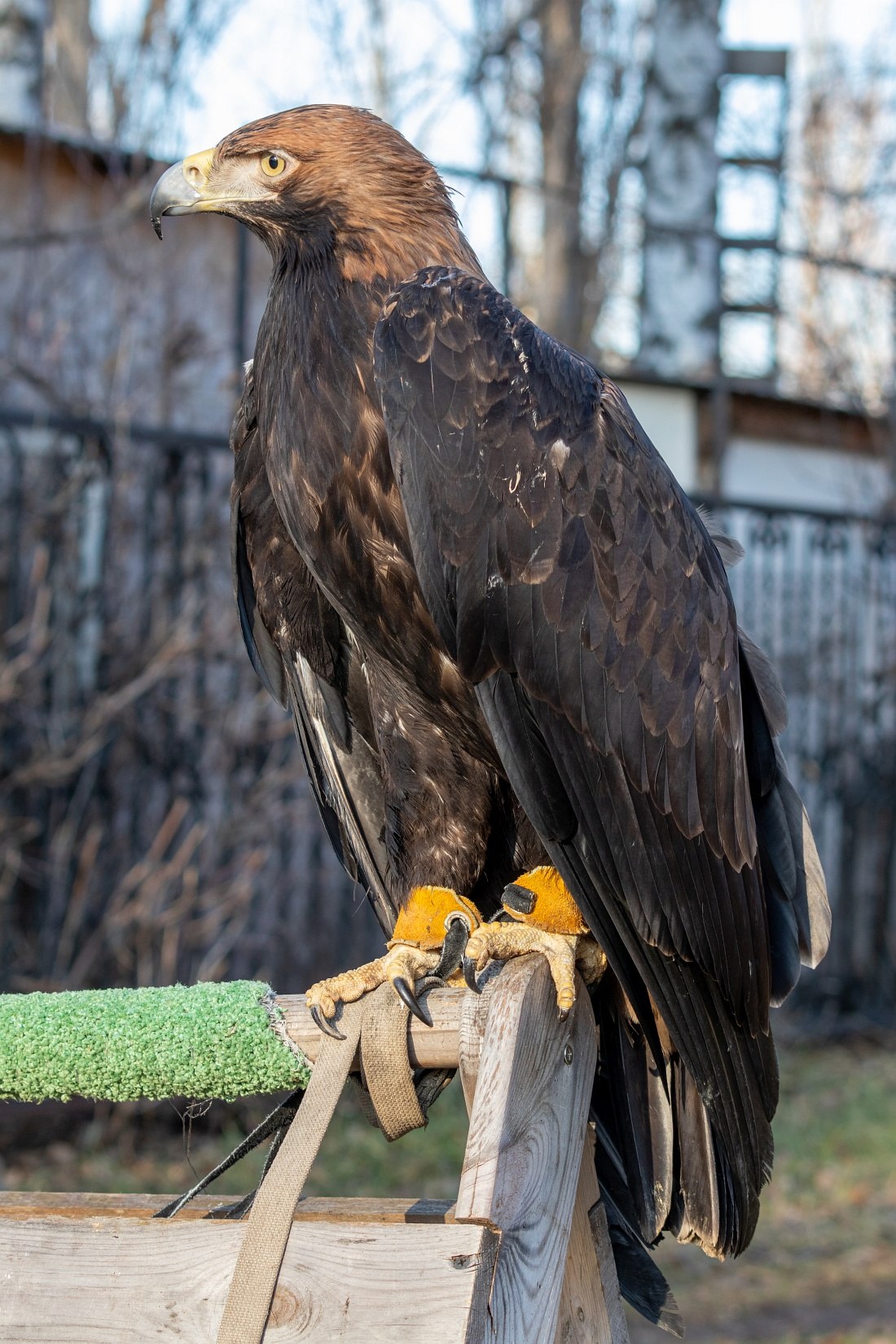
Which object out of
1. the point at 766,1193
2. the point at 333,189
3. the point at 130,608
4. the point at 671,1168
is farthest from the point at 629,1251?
the point at 130,608

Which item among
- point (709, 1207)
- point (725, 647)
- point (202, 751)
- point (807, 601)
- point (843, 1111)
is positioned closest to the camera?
point (709, 1207)

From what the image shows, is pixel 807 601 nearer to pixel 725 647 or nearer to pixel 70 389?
pixel 70 389

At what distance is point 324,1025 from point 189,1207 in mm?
383

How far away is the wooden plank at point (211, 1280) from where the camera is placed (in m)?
1.37

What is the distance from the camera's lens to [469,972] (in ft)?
6.55

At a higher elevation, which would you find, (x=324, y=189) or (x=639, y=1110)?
(x=324, y=189)

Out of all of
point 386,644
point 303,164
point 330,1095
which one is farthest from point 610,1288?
point 303,164

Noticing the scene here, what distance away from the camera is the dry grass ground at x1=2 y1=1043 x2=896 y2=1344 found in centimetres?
462

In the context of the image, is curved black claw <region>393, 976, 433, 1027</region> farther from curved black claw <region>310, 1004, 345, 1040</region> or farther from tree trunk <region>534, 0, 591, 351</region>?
tree trunk <region>534, 0, 591, 351</region>

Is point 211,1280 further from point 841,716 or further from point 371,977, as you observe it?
point 841,716

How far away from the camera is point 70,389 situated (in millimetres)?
6008

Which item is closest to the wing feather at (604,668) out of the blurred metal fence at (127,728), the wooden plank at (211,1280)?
the wooden plank at (211,1280)

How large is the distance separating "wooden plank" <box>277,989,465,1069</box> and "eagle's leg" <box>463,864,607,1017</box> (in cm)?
12

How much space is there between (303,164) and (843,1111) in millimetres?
5504
